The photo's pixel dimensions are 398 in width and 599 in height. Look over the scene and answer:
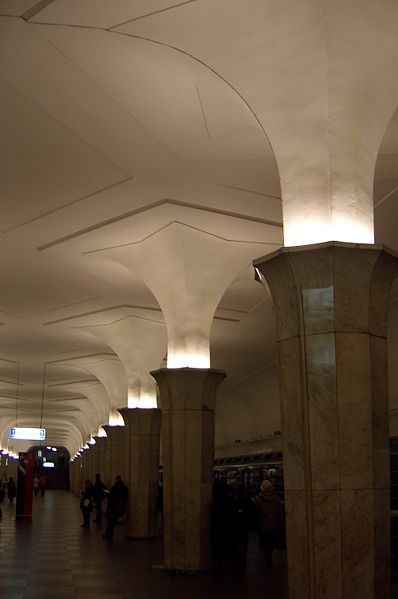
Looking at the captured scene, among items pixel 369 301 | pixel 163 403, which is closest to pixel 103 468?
pixel 163 403

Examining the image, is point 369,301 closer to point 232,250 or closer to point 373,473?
point 373,473

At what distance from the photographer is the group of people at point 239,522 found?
13.3m

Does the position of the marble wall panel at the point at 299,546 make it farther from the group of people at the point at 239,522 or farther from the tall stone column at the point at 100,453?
the tall stone column at the point at 100,453

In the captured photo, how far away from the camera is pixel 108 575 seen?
1320cm

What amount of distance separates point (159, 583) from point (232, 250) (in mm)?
6442

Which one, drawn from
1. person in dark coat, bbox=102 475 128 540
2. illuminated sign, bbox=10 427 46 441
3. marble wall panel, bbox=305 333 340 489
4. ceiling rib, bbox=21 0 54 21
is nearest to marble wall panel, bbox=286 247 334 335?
marble wall panel, bbox=305 333 340 489

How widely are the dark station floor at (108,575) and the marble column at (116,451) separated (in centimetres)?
929

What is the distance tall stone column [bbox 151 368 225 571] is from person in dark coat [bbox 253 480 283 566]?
1162 millimetres

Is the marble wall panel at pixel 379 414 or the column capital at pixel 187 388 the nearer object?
the marble wall panel at pixel 379 414

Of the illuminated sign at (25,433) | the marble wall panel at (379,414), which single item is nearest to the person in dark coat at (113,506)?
the marble wall panel at (379,414)

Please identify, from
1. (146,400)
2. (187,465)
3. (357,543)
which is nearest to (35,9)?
(357,543)

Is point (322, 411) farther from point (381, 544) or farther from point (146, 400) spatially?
point (146, 400)

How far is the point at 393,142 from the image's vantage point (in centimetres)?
1082

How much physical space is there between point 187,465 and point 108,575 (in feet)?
7.73
